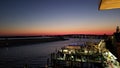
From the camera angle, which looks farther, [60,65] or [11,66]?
[11,66]

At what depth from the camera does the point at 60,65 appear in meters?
19.8

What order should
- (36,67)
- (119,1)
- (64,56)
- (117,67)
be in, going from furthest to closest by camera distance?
1. (36,67)
2. (64,56)
3. (117,67)
4. (119,1)

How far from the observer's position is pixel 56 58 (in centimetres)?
2027

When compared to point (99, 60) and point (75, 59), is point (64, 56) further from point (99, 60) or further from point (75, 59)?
point (99, 60)

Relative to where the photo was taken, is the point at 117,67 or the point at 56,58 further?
the point at 56,58

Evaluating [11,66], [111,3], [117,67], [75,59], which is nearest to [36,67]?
[11,66]

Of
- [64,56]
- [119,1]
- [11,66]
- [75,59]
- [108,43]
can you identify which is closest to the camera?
[119,1]

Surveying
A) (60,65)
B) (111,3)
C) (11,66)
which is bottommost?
(11,66)

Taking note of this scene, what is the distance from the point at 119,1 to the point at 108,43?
2422 cm

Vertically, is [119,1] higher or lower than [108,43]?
higher

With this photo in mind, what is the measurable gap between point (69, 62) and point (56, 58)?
5.73 feet

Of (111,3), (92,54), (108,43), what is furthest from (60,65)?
(111,3)

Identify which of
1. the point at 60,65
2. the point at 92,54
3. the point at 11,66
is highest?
the point at 92,54

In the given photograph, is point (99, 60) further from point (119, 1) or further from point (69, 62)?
point (119, 1)
